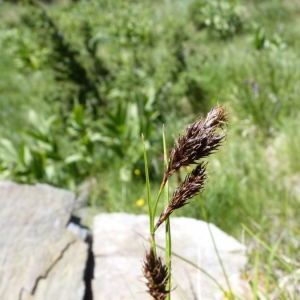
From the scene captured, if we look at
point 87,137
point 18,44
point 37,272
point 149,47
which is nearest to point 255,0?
point 149,47

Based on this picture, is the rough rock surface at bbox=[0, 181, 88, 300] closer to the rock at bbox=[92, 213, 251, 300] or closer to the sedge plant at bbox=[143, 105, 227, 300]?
the rock at bbox=[92, 213, 251, 300]

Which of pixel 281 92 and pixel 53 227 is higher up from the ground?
pixel 281 92

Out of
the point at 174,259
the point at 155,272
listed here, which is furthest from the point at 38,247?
the point at 155,272

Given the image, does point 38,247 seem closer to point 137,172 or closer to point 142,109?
point 137,172

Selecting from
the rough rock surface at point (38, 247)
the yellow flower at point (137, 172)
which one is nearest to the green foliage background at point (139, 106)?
the yellow flower at point (137, 172)

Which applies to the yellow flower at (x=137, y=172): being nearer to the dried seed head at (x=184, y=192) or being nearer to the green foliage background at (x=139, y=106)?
the green foliage background at (x=139, y=106)

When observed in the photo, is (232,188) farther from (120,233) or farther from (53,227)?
(53,227)

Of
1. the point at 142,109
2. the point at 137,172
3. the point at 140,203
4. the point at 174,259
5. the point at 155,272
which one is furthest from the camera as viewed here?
the point at 142,109
